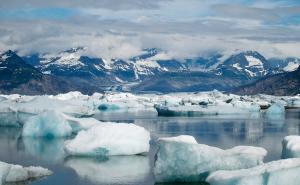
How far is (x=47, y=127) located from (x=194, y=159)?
629 inches

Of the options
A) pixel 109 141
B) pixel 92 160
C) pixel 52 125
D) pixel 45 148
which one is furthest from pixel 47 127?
pixel 109 141

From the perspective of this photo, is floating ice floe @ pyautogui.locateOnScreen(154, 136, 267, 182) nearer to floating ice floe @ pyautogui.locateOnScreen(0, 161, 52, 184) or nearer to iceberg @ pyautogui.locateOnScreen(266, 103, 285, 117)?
floating ice floe @ pyautogui.locateOnScreen(0, 161, 52, 184)

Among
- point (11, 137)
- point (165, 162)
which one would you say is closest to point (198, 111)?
point (11, 137)

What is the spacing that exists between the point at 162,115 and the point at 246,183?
52.4 meters

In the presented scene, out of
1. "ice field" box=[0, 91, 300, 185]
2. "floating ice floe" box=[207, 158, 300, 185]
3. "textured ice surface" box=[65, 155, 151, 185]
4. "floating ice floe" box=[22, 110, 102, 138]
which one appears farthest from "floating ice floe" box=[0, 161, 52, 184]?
"floating ice floe" box=[22, 110, 102, 138]

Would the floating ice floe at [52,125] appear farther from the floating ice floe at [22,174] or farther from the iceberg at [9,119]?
the iceberg at [9,119]

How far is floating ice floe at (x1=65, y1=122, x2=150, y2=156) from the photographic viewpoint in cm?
2156

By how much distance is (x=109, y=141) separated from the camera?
70.8ft

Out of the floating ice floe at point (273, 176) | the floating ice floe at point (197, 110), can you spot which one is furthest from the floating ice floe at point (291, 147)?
the floating ice floe at point (197, 110)

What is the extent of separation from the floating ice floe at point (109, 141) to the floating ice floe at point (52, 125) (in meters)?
7.37

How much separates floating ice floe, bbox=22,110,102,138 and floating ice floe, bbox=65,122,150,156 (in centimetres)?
737

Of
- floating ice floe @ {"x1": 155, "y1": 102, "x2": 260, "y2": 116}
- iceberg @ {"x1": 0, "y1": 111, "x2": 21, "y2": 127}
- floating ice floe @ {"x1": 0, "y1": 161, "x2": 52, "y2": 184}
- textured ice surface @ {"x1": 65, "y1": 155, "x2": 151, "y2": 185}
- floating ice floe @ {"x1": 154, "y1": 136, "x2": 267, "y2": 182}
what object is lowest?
floating ice floe @ {"x1": 155, "y1": 102, "x2": 260, "y2": 116}

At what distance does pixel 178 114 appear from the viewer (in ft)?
210

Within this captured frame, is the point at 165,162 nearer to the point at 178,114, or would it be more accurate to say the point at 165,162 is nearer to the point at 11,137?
the point at 11,137
